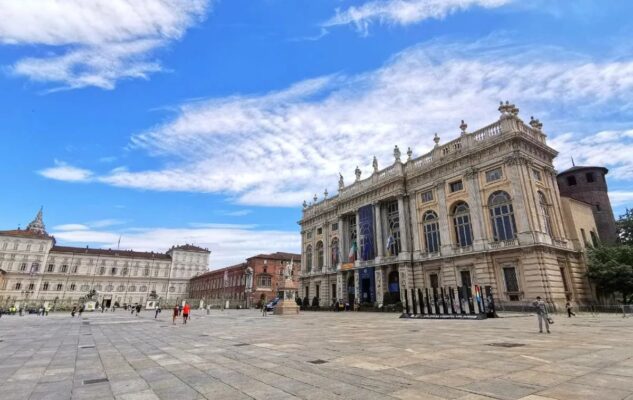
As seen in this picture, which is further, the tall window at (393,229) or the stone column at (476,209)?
the tall window at (393,229)

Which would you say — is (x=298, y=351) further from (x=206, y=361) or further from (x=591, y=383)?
(x=591, y=383)

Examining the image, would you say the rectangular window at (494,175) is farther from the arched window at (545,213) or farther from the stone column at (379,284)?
the stone column at (379,284)

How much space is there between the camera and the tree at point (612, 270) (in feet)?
85.6

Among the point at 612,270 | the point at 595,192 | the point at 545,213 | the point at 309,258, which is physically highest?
the point at 595,192

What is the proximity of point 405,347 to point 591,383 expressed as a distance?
468 cm

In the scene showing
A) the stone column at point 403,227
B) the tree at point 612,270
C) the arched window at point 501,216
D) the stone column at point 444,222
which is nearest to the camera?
the tree at point 612,270

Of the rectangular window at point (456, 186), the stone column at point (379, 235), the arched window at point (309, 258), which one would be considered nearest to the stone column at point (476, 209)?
the rectangular window at point (456, 186)

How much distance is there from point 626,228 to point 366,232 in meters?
27.7

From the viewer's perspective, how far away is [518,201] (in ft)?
91.7

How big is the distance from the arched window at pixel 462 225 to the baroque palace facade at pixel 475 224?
10 cm

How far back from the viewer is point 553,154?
105ft

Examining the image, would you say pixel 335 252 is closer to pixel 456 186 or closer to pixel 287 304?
pixel 287 304

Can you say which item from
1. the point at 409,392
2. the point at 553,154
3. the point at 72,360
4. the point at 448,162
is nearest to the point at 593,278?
the point at 553,154

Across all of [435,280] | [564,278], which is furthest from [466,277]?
[564,278]
